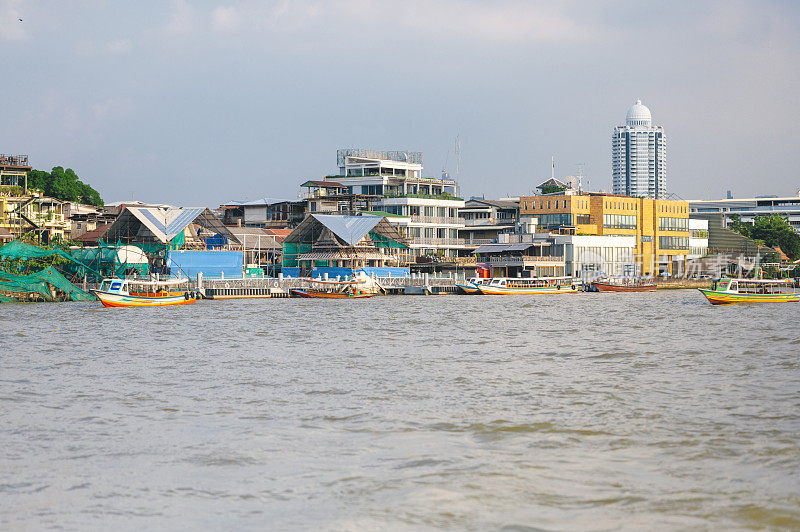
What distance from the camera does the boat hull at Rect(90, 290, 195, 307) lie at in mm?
57600

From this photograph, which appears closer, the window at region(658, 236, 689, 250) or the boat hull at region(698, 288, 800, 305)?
the boat hull at region(698, 288, 800, 305)

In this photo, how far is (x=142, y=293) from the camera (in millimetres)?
61844

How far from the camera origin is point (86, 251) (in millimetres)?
70000

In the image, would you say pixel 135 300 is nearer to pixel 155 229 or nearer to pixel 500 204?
pixel 155 229

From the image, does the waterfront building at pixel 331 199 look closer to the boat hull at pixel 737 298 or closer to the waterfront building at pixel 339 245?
the waterfront building at pixel 339 245

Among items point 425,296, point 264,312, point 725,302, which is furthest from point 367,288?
point 725,302

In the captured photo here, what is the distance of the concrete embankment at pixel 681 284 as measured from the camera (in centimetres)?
9990

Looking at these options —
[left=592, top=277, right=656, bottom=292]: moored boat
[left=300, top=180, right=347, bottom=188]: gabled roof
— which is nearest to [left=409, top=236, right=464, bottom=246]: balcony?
[left=300, top=180, right=347, bottom=188]: gabled roof

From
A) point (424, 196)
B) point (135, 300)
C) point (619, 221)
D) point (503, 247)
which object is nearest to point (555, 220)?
point (619, 221)

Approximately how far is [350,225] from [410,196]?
1610cm

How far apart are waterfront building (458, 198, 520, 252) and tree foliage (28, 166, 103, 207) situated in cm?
4035

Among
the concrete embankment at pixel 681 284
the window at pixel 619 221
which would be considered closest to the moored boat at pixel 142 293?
the concrete embankment at pixel 681 284

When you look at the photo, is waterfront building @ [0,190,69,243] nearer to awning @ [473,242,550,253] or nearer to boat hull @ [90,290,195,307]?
boat hull @ [90,290,195,307]

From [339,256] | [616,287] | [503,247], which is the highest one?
[503,247]
